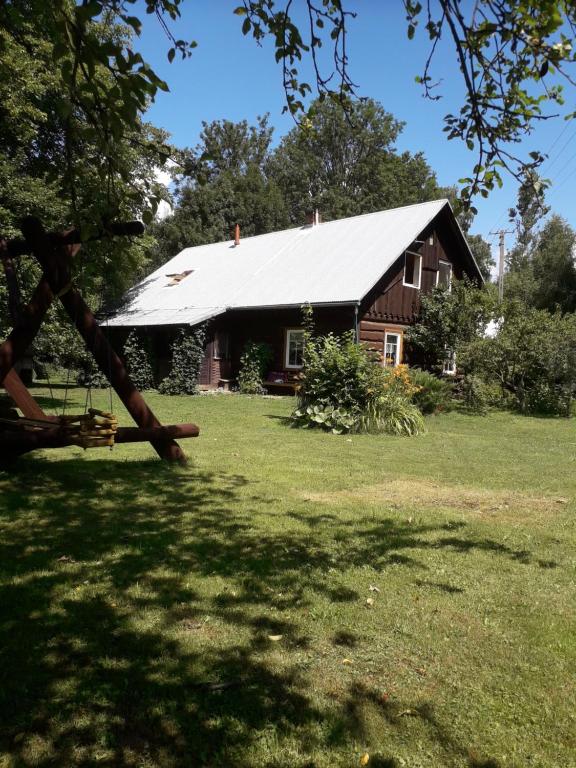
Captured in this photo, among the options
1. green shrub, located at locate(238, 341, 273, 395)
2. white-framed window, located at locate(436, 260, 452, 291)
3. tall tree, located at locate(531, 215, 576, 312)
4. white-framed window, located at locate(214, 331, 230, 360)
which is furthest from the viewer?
tall tree, located at locate(531, 215, 576, 312)

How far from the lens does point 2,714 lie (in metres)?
2.50

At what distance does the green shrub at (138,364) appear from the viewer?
22141mm

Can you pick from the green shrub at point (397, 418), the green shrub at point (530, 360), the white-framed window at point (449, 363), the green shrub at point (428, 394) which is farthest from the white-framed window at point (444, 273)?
the green shrub at point (397, 418)

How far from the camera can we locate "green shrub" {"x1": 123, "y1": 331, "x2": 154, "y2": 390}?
22.1m

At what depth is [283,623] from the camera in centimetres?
338

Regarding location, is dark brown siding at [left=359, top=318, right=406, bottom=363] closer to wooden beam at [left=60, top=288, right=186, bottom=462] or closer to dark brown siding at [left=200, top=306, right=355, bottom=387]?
dark brown siding at [left=200, top=306, right=355, bottom=387]

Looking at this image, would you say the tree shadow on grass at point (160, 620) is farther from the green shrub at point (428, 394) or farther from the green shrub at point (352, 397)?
the green shrub at point (428, 394)

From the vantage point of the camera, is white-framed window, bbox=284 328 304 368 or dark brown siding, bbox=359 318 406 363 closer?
dark brown siding, bbox=359 318 406 363

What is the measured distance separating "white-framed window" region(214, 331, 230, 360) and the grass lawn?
Result: 15.5m

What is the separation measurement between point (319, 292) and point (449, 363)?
5.97m

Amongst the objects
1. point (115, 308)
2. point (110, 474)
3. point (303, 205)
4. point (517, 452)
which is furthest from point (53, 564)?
point (303, 205)

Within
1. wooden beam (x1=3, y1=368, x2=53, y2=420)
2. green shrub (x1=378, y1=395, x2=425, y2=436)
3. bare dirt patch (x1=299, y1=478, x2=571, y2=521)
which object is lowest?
bare dirt patch (x1=299, y1=478, x2=571, y2=521)

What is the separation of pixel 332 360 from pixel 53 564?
8382 mm

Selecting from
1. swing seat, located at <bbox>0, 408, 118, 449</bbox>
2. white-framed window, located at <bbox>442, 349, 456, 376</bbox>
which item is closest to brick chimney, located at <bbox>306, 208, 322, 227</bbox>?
white-framed window, located at <bbox>442, 349, 456, 376</bbox>
